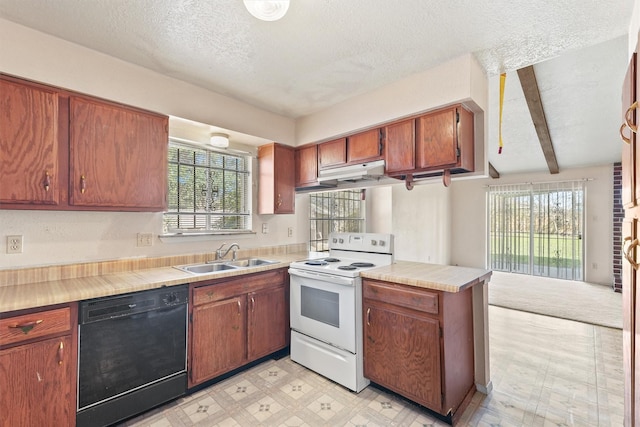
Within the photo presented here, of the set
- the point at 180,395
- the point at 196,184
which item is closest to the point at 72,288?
the point at 180,395

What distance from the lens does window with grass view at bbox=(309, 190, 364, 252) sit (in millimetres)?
4195

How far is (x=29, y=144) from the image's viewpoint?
175cm

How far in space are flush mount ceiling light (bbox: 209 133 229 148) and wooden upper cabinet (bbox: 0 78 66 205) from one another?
115 cm

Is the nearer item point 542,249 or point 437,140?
point 437,140

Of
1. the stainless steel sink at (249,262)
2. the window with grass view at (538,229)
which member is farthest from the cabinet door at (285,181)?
the window with grass view at (538,229)

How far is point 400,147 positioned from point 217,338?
7.05ft

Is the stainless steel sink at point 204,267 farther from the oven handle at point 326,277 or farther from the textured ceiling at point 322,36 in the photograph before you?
the textured ceiling at point 322,36

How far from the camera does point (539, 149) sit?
→ 5355 millimetres

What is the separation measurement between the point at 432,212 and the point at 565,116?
10.8ft

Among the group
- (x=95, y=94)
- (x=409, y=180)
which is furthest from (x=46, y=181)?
(x=409, y=180)

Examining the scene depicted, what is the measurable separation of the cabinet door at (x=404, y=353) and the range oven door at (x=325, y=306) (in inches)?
5.4

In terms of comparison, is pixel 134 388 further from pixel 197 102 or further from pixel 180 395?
pixel 197 102

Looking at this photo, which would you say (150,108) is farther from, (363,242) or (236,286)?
(363,242)

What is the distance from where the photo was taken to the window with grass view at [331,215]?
420cm
